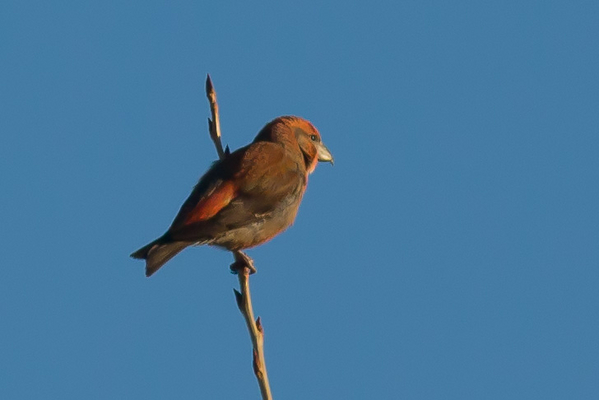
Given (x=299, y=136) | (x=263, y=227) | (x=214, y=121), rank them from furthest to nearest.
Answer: (x=299, y=136), (x=263, y=227), (x=214, y=121)

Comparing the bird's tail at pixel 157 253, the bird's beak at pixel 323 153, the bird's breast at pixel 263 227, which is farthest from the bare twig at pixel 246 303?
the bird's beak at pixel 323 153

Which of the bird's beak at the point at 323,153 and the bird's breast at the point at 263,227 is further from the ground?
the bird's beak at the point at 323,153

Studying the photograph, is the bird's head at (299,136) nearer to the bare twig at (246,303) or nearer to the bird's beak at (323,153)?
the bird's beak at (323,153)

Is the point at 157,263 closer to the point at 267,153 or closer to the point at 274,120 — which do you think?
the point at 267,153

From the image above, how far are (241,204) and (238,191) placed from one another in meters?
0.12

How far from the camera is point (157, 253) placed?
21.3 ft

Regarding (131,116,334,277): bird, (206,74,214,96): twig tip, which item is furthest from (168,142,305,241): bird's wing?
(206,74,214,96): twig tip

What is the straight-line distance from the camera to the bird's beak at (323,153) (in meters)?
8.92

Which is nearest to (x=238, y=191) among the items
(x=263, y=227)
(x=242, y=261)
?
(x=263, y=227)

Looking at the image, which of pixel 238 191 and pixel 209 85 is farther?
pixel 238 191

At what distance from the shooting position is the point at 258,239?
7.59m

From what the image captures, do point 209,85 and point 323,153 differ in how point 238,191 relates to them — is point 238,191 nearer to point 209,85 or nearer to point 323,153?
point 209,85

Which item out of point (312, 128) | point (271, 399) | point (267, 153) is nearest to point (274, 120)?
point (312, 128)

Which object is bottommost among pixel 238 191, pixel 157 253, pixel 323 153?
pixel 157 253
